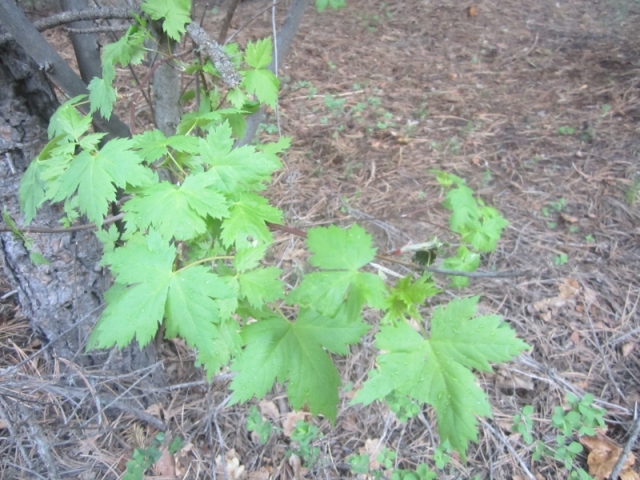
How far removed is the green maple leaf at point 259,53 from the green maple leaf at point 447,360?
3.17ft

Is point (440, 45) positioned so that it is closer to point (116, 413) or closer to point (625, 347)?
point (625, 347)

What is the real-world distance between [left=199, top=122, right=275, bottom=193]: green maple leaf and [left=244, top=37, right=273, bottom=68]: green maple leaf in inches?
15.0

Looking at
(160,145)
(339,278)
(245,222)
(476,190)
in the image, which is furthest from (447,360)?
(476,190)

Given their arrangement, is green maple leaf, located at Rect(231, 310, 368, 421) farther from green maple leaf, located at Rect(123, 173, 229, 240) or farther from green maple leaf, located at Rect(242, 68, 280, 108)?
green maple leaf, located at Rect(242, 68, 280, 108)

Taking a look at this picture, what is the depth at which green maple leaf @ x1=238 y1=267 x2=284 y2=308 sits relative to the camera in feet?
3.63

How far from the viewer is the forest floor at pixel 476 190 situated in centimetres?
194

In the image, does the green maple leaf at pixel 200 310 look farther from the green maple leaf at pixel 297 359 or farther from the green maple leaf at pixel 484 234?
the green maple leaf at pixel 484 234

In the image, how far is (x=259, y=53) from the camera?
1396 mm

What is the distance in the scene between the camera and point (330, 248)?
3.78 ft

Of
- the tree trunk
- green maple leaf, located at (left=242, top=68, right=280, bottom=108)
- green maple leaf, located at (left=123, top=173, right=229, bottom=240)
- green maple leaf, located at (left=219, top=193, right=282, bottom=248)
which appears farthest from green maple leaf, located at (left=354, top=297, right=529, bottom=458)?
the tree trunk

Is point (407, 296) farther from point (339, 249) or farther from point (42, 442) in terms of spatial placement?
point (42, 442)

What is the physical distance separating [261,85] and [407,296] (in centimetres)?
85

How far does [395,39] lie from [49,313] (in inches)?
178

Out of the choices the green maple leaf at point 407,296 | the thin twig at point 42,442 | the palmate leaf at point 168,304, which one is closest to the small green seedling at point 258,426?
the thin twig at point 42,442
